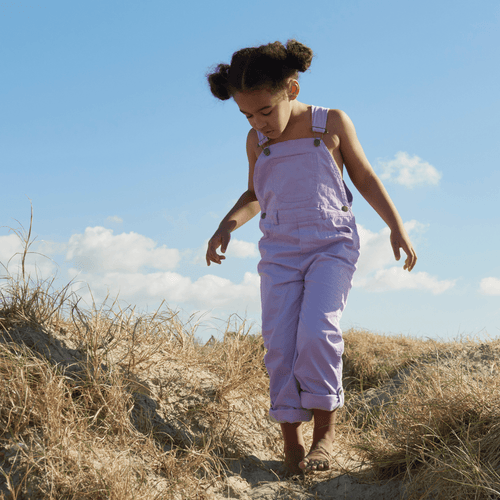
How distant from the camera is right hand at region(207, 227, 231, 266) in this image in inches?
121

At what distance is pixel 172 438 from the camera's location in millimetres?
2547

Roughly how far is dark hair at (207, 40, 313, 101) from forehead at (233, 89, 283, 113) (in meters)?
0.03

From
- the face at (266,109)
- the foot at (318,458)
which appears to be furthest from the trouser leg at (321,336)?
the face at (266,109)

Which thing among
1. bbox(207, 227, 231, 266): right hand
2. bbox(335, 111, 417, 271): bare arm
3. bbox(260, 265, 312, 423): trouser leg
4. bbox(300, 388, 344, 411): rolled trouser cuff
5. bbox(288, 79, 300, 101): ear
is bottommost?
bbox(300, 388, 344, 411): rolled trouser cuff

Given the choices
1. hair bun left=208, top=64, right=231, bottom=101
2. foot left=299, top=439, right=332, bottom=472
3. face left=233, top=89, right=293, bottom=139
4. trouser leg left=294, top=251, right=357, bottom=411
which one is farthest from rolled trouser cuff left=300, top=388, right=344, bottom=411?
hair bun left=208, top=64, right=231, bottom=101

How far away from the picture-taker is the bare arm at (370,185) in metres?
2.84

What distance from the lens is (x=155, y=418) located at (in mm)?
2672

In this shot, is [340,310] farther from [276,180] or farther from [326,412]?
[276,180]

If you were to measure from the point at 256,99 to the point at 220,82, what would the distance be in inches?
16.9

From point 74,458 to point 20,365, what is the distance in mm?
612

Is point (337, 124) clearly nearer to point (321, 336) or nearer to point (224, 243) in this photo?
point (224, 243)

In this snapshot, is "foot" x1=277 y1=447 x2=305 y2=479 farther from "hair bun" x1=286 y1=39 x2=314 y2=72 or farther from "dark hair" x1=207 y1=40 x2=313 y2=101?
"hair bun" x1=286 y1=39 x2=314 y2=72

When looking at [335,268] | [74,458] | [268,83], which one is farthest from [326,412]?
[268,83]

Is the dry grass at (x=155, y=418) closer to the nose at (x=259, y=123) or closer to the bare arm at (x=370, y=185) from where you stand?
the bare arm at (x=370, y=185)
